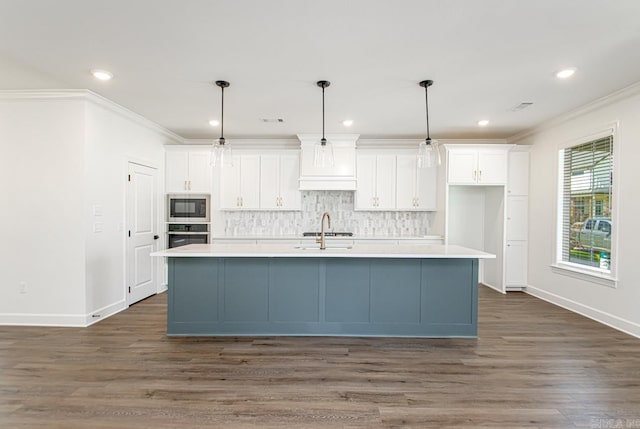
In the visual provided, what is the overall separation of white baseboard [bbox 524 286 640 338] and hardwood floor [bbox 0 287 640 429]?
117 mm

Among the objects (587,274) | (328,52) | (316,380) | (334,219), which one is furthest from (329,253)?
(587,274)

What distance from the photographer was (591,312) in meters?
→ 3.98

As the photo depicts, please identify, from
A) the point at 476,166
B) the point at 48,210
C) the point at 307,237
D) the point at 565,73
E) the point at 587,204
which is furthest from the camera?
the point at 307,237

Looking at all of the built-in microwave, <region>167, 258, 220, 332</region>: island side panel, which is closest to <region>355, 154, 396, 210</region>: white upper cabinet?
the built-in microwave

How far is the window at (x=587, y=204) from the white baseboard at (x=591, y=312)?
51 cm

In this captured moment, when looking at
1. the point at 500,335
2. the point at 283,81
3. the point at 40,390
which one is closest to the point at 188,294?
→ the point at 40,390

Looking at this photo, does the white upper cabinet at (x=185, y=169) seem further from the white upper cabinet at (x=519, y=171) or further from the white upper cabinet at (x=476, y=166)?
the white upper cabinet at (x=519, y=171)

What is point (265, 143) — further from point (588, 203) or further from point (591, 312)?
point (591, 312)

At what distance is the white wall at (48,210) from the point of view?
361 centimetres

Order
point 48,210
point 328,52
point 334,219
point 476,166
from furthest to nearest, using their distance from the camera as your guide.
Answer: point 334,219 < point 476,166 < point 48,210 < point 328,52

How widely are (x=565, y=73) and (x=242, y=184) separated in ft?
14.8

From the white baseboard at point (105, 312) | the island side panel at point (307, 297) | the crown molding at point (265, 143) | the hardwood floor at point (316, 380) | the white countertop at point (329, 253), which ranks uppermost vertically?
the crown molding at point (265, 143)

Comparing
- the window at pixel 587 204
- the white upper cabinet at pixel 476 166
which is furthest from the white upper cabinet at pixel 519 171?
the window at pixel 587 204

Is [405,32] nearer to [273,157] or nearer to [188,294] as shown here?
Answer: [188,294]
